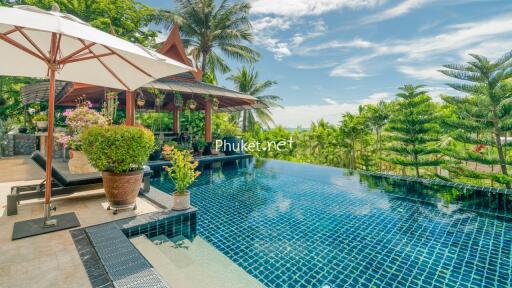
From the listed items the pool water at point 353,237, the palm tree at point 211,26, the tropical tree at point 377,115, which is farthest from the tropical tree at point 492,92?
the palm tree at point 211,26

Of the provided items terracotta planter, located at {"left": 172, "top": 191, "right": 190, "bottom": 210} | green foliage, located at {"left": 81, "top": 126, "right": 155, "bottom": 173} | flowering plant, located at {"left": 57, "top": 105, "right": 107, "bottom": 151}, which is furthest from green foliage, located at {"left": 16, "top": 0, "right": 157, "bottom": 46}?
terracotta planter, located at {"left": 172, "top": 191, "right": 190, "bottom": 210}

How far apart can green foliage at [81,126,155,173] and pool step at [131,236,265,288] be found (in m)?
1.12

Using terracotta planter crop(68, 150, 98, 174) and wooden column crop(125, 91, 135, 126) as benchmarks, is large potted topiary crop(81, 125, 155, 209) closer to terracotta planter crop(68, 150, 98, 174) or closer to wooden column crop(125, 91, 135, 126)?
terracotta planter crop(68, 150, 98, 174)

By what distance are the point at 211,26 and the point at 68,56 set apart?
679 inches

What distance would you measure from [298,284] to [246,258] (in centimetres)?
82

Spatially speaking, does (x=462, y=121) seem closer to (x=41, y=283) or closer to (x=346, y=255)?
(x=346, y=255)

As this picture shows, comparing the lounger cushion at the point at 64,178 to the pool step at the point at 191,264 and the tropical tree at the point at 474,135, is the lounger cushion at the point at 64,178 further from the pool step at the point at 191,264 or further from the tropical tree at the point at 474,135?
the tropical tree at the point at 474,135

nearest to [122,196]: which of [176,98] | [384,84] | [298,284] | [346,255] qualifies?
[298,284]

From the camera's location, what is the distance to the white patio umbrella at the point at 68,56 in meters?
2.43

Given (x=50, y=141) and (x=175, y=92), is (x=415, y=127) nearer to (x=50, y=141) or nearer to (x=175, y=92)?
(x=175, y=92)

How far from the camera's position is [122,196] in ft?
12.3

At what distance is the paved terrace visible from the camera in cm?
213

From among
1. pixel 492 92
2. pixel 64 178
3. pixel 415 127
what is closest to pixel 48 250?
pixel 64 178

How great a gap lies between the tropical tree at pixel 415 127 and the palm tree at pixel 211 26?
1183 centimetres
